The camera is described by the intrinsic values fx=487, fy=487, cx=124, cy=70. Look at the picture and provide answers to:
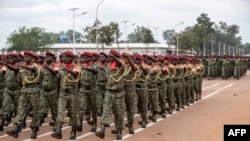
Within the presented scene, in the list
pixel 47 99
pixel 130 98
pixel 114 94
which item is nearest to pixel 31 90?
pixel 47 99

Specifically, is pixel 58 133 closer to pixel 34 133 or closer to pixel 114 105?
pixel 34 133

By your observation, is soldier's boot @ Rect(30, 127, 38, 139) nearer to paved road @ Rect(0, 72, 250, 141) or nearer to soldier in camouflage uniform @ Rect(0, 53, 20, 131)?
paved road @ Rect(0, 72, 250, 141)

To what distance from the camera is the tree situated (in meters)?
60.2

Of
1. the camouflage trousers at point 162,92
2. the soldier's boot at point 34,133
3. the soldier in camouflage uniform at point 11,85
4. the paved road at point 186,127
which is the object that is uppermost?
the soldier in camouflage uniform at point 11,85

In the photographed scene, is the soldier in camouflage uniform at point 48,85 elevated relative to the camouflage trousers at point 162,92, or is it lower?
elevated

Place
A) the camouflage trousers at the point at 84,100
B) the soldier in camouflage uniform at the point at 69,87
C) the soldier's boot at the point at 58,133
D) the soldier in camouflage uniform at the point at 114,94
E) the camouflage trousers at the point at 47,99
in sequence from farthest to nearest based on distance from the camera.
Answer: the camouflage trousers at the point at 47,99, the camouflage trousers at the point at 84,100, the soldier in camouflage uniform at the point at 69,87, the soldier in camouflage uniform at the point at 114,94, the soldier's boot at the point at 58,133

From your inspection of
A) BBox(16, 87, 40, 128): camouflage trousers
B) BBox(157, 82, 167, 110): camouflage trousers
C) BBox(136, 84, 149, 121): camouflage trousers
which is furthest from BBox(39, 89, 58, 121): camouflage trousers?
BBox(157, 82, 167, 110): camouflage trousers

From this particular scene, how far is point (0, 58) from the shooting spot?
12.5m

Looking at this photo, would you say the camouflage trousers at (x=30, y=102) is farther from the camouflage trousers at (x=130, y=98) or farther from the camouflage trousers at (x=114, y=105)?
the camouflage trousers at (x=130, y=98)

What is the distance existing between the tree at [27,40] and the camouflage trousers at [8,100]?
4806 centimetres

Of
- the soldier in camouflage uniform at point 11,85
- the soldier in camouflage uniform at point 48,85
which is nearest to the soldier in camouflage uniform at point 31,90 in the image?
the soldier in camouflage uniform at point 48,85

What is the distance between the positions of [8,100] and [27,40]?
2010 inches

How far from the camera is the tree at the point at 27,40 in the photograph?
60.2m

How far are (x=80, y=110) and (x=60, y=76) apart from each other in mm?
910
